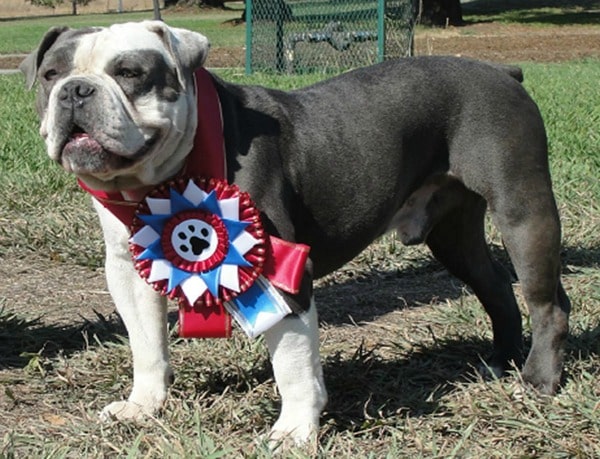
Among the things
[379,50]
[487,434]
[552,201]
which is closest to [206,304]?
[487,434]

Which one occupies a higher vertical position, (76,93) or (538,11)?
(76,93)

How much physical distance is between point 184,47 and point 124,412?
136 cm

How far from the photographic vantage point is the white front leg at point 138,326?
369 centimetres

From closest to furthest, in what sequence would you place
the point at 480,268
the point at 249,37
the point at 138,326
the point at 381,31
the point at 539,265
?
the point at 138,326
the point at 539,265
the point at 480,268
the point at 381,31
the point at 249,37

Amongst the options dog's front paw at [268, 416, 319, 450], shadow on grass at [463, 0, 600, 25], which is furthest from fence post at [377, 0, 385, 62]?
shadow on grass at [463, 0, 600, 25]

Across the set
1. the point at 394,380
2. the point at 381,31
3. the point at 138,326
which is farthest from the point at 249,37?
the point at 138,326

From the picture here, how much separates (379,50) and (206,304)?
11.1m

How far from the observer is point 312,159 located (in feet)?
12.1

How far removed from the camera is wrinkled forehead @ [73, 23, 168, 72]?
10.5 feet

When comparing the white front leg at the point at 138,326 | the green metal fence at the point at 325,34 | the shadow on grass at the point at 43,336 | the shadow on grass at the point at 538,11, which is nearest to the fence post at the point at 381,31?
the green metal fence at the point at 325,34

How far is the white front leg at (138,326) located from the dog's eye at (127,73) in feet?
1.97

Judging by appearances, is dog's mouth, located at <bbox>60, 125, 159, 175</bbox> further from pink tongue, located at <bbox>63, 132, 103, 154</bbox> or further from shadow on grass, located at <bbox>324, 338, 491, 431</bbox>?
shadow on grass, located at <bbox>324, 338, 491, 431</bbox>

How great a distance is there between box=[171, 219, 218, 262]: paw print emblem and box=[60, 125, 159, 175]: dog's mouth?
36 cm

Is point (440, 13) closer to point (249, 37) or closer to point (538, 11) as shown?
point (538, 11)
